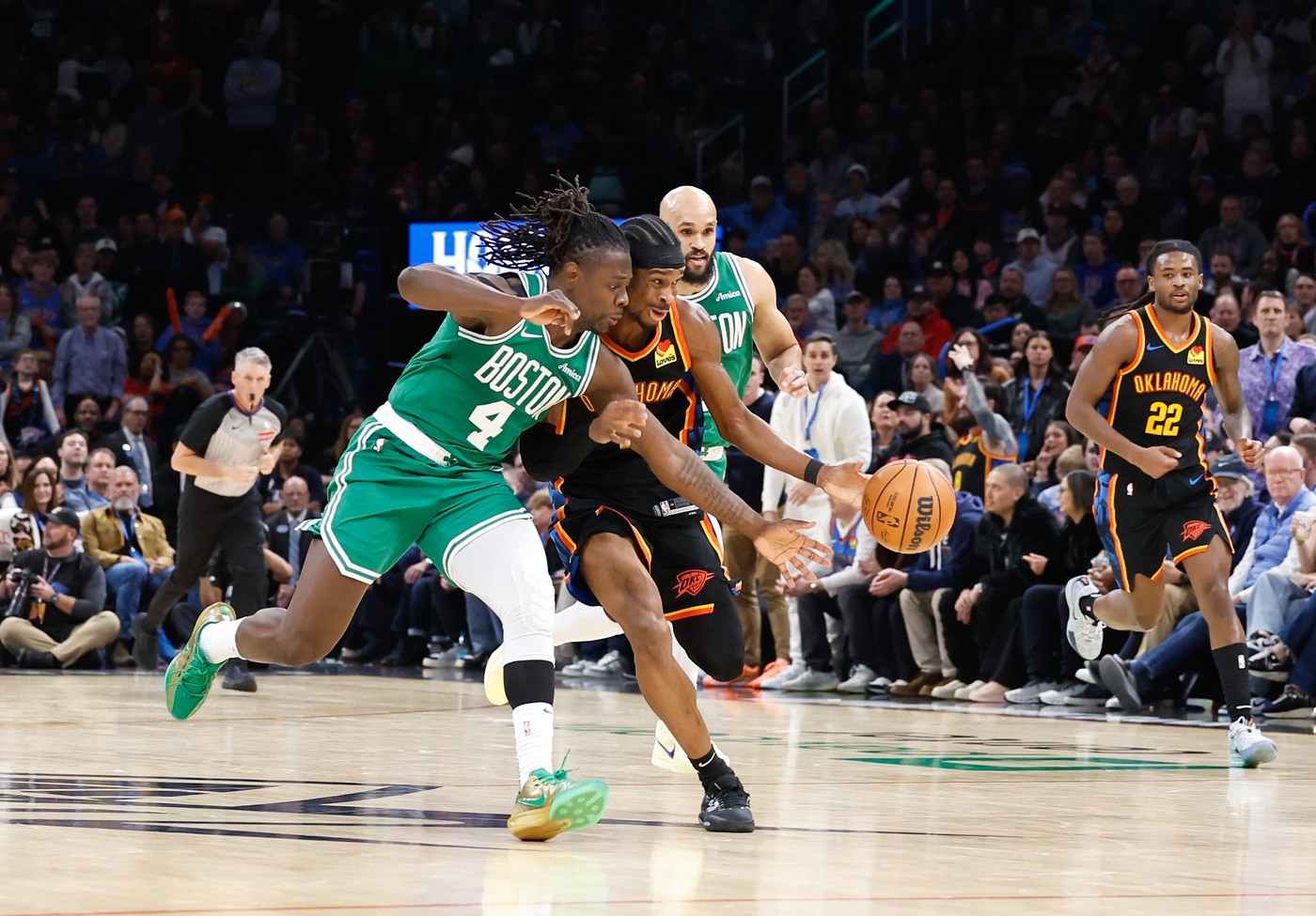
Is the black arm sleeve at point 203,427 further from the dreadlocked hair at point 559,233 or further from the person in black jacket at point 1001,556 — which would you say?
the dreadlocked hair at point 559,233

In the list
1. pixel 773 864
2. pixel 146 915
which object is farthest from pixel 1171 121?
pixel 146 915

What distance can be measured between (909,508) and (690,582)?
2.50 ft

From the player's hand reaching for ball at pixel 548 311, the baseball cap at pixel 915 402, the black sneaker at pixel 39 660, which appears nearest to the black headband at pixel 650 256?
the player's hand reaching for ball at pixel 548 311

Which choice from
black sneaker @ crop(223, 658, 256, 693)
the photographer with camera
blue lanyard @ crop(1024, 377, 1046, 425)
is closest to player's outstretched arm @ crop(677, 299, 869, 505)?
black sneaker @ crop(223, 658, 256, 693)

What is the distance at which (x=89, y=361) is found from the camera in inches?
613

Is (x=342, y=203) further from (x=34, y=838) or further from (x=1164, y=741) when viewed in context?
(x=34, y=838)

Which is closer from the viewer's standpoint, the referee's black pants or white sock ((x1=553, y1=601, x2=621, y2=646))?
white sock ((x1=553, y1=601, x2=621, y2=646))

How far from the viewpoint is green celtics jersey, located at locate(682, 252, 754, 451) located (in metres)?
6.38

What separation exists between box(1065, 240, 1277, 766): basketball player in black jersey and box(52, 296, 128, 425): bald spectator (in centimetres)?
1015

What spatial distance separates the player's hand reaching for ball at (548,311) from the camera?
4.48 meters

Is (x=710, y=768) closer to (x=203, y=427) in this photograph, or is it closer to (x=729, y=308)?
(x=729, y=308)

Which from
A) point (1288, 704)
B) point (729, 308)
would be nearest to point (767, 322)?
point (729, 308)

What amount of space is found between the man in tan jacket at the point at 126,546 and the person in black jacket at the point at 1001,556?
18.8ft

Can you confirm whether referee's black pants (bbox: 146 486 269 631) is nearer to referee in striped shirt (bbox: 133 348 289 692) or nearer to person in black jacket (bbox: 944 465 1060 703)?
referee in striped shirt (bbox: 133 348 289 692)
